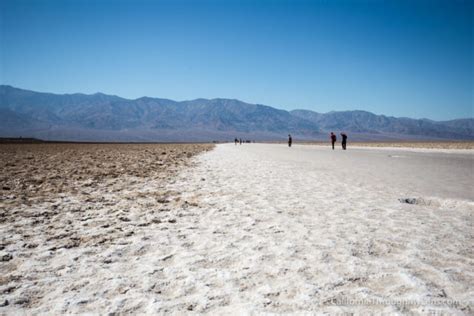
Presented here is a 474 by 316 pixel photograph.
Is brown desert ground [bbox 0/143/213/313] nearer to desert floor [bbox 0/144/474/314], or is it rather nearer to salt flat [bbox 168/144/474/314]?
desert floor [bbox 0/144/474/314]

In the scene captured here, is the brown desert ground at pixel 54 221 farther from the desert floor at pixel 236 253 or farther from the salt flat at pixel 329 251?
the salt flat at pixel 329 251

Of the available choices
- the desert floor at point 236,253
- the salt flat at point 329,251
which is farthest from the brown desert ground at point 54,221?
the salt flat at point 329,251

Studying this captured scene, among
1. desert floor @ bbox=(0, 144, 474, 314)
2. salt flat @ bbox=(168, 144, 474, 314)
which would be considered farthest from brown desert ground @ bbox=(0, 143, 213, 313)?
salt flat @ bbox=(168, 144, 474, 314)

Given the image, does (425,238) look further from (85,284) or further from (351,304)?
(85,284)

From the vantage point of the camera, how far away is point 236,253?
347cm

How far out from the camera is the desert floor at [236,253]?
2471 mm

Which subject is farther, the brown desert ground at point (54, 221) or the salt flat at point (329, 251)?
the brown desert ground at point (54, 221)

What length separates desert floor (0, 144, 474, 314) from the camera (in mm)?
2471

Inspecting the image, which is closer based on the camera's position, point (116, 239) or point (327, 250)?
point (327, 250)

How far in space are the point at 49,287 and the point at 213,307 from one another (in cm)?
154

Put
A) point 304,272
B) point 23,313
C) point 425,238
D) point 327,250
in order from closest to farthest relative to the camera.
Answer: point 23,313 < point 304,272 < point 327,250 < point 425,238

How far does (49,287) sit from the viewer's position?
269 cm

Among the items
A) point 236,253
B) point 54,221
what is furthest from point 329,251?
point 54,221

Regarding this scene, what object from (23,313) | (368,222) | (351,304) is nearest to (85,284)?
(23,313)
